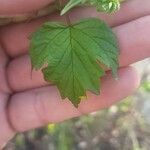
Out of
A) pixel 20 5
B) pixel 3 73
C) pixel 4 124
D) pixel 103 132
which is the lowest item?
pixel 103 132

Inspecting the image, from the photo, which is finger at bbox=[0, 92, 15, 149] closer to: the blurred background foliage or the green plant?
the green plant

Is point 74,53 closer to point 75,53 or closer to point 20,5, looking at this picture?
point 75,53

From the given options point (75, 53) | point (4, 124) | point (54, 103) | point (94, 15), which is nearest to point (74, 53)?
point (75, 53)

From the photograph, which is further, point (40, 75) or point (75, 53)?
point (40, 75)

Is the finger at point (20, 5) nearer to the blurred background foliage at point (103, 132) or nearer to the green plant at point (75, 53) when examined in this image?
the green plant at point (75, 53)

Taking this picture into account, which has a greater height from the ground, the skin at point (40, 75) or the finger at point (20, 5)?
the finger at point (20, 5)

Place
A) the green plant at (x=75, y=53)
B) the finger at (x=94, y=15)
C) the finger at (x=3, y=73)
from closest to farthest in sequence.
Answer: the green plant at (x=75, y=53) < the finger at (x=94, y=15) < the finger at (x=3, y=73)

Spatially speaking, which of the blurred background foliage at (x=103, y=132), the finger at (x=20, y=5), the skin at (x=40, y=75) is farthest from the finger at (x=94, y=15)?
the blurred background foliage at (x=103, y=132)
